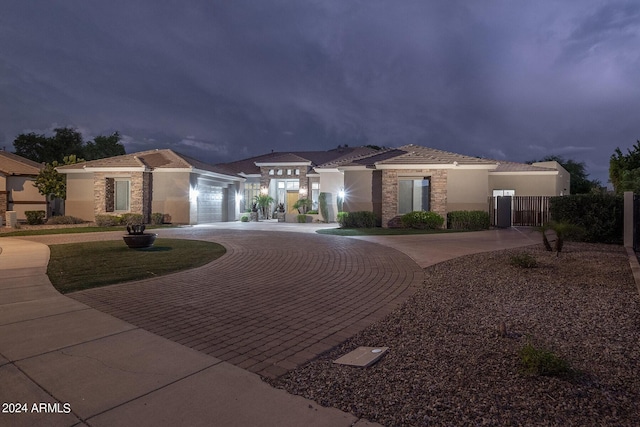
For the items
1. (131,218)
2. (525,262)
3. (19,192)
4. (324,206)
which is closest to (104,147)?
(19,192)

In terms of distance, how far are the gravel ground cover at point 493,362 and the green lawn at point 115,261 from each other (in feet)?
17.6

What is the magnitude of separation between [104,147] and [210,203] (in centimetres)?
2484

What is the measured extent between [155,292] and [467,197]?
706 inches

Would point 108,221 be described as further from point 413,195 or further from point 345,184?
point 413,195

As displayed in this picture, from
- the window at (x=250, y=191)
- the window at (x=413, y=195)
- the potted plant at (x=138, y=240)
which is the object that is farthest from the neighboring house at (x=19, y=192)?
the window at (x=413, y=195)

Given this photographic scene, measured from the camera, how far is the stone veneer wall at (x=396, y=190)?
784 inches

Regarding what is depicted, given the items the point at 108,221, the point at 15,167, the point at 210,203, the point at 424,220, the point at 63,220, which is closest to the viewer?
the point at 424,220

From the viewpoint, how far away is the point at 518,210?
22438mm

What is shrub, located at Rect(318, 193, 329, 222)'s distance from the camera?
25234 millimetres

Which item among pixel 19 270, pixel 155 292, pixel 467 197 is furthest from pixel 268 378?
pixel 467 197

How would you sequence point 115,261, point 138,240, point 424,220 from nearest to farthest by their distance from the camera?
point 115,261 → point 138,240 → point 424,220

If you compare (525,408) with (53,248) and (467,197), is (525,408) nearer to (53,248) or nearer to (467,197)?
(53,248)

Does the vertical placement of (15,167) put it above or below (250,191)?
above

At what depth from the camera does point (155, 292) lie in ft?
20.4
